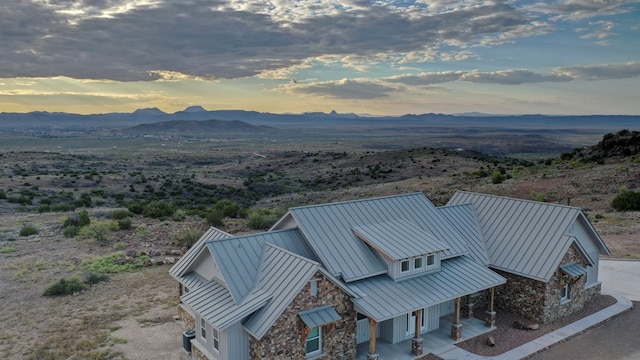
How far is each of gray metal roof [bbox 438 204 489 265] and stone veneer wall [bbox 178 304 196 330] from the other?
1200 cm

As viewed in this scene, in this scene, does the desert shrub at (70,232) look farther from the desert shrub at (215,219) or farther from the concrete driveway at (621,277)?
the concrete driveway at (621,277)

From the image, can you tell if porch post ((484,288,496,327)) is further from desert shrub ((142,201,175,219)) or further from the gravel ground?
desert shrub ((142,201,175,219))

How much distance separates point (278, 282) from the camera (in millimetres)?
14602

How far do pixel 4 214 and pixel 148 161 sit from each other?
71639 millimetres

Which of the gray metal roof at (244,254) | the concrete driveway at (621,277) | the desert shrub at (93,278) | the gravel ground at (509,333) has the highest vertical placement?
the gray metal roof at (244,254)

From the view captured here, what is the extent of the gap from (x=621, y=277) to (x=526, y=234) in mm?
8872

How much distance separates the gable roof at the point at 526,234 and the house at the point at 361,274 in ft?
0.20

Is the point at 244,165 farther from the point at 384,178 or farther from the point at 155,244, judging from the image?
the point at 155,244

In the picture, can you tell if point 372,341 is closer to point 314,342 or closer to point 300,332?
point 314,342

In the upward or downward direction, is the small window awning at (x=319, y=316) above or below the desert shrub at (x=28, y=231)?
above

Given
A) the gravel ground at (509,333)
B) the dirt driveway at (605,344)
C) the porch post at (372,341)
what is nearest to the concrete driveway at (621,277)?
the gravel ground at (509,333)

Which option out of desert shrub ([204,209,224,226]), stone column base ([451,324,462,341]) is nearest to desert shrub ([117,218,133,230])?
desert shrub ([204,209,224,226])

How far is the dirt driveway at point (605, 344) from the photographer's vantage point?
16719mm

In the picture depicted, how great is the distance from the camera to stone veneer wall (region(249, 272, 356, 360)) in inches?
544
